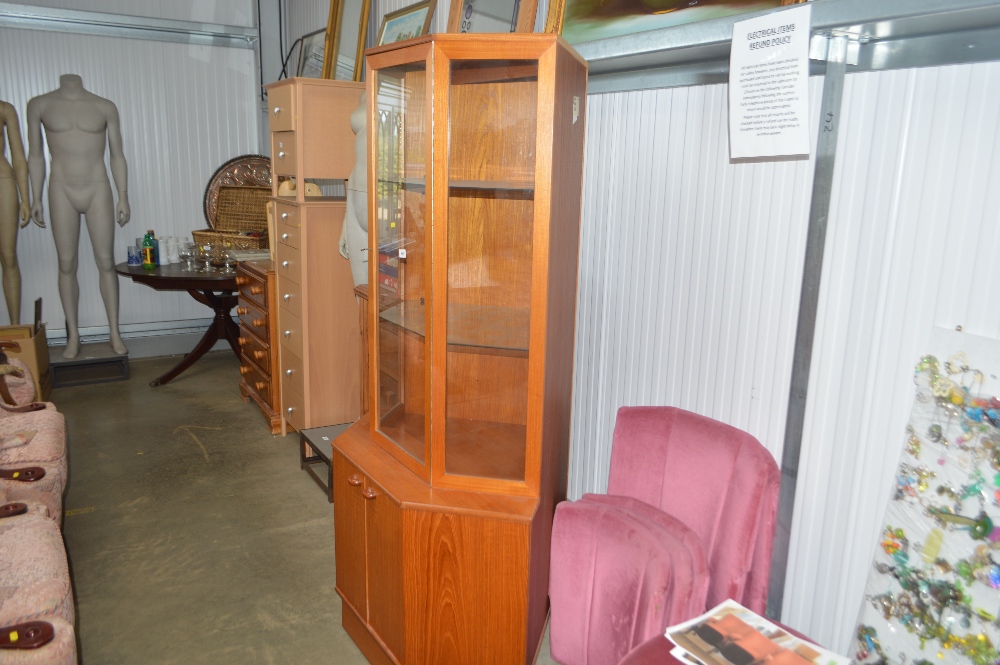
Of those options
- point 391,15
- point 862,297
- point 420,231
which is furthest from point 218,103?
point 862,297

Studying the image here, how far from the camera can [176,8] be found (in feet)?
19.1

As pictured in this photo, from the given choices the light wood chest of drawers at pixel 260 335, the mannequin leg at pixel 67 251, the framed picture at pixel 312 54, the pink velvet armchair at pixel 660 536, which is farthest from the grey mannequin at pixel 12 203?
the pink velvet armchair at pixel 660 536

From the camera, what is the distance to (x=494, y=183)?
1.95 metres

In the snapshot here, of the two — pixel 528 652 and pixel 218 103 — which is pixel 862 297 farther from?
pixel 218 103

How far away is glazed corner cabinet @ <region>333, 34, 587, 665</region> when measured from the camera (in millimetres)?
1854

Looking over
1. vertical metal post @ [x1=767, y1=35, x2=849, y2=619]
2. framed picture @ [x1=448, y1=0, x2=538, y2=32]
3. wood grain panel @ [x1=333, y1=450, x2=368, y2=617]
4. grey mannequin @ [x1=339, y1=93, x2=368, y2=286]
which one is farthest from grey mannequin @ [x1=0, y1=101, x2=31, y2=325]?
vertical metal post @ [x1=767, y1=35, x2=849, y2=619]

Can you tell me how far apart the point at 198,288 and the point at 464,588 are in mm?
3505

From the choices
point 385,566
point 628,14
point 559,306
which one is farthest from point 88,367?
point 628,14

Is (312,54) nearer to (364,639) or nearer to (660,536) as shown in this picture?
(364,639)

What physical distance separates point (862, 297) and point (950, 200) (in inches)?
10.5

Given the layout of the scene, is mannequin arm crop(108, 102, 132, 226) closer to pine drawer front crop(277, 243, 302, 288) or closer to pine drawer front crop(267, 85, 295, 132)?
pine drawer front crop(267, 85, 295, 132)

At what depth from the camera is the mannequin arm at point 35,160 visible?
499cm

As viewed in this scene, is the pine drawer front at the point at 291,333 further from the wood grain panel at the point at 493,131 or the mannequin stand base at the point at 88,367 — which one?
the wood grain panel at the point at 493,131

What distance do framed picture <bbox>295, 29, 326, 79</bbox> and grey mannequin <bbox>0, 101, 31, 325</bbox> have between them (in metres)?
1.98
